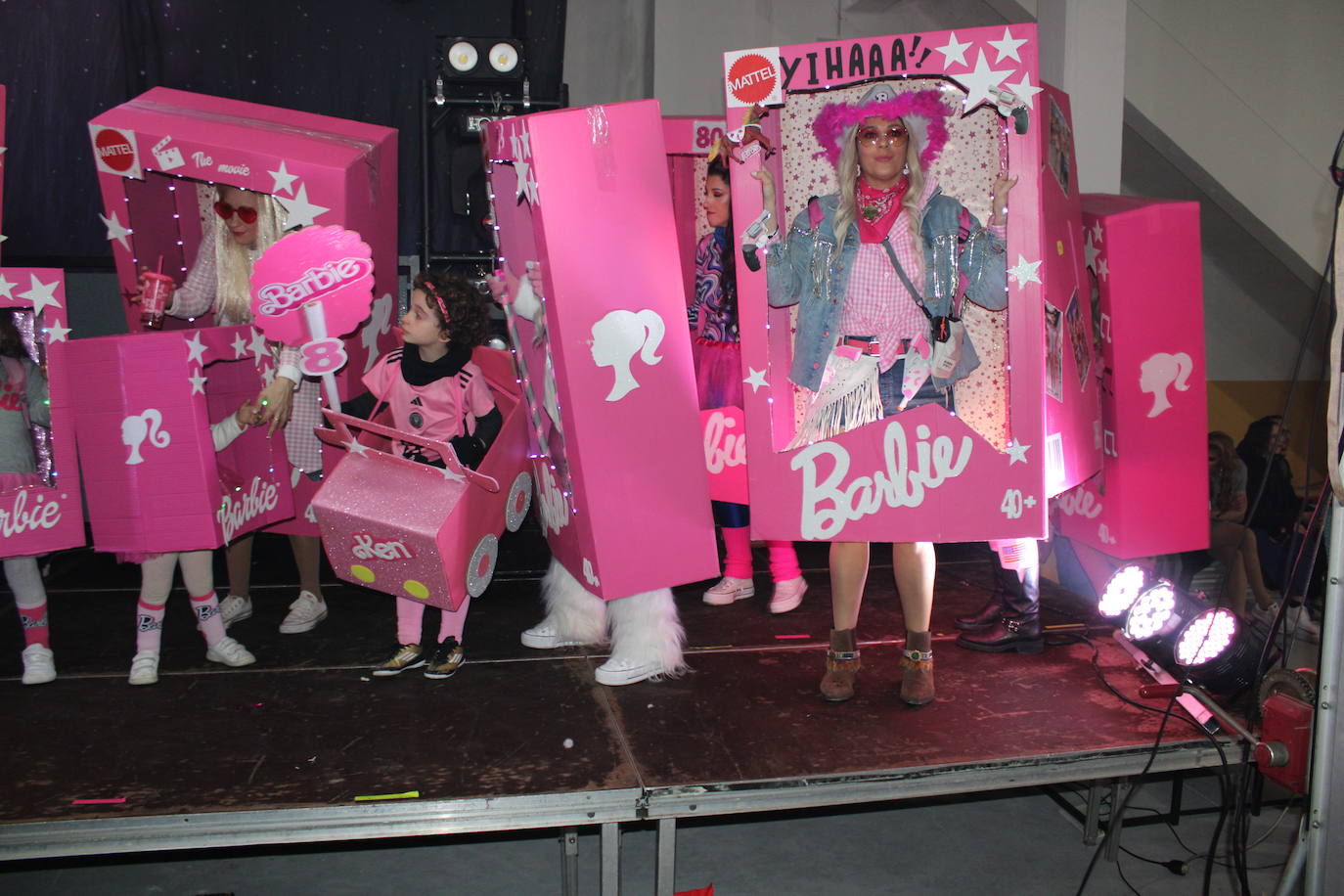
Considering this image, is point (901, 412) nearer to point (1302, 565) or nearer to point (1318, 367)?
point (1302, 565)

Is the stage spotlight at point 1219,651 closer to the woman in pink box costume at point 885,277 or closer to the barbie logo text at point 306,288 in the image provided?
the woman in pink box costume at point 885,277

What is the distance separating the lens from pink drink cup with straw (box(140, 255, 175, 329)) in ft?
10.8

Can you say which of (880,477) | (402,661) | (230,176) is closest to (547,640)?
(402,661)

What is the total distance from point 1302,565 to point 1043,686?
171 centimetres

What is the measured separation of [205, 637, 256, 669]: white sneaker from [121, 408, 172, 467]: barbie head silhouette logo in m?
0.63

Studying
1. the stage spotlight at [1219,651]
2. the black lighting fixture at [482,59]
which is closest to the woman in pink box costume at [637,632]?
the stage spotlight at [1219,651]

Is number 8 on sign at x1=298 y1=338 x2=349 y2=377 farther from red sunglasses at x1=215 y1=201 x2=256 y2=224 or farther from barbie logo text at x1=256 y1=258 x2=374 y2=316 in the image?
red sunglasses at x1=215 y1=201 x2=256 y2=224

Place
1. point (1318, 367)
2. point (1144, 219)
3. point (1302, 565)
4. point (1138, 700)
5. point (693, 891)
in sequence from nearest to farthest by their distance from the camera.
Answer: point (693, 891) < point (1138, 700) < point (1144, 219) < point (1302, 565) < point (1318, 367)

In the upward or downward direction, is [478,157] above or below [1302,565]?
above

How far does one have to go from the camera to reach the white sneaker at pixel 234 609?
12.0ft

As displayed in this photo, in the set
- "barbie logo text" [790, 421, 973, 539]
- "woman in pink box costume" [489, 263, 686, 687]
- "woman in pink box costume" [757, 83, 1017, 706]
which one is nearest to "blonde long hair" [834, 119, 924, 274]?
"woman in pink box costume" [757, 83, 1017, 706]

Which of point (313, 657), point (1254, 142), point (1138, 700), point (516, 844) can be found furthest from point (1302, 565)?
point (313, 657)

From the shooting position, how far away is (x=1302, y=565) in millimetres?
4176

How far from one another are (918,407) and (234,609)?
93.0 inches
